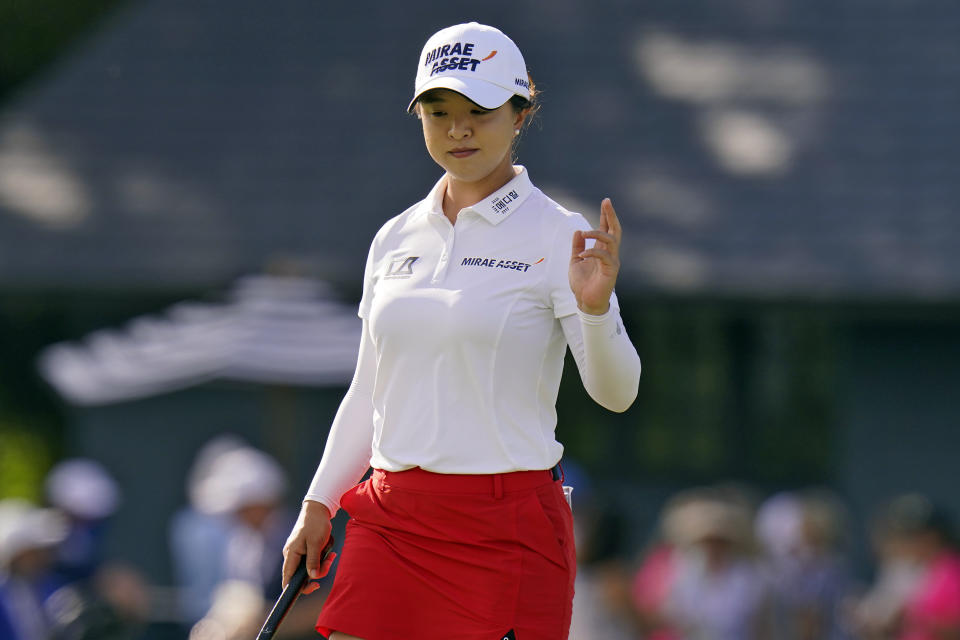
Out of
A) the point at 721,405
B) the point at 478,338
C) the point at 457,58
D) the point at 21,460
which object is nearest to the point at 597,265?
the point at 478,338

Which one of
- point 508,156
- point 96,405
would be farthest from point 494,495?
point 96,405

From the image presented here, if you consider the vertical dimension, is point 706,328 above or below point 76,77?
below

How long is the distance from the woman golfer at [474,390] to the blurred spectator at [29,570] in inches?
179

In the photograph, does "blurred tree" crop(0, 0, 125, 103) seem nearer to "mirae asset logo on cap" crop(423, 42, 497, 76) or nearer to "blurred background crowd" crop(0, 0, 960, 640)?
"blurred background crowd" crop(0, 0, 960, 640)

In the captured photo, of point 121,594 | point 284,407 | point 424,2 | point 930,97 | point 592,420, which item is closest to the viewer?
point 121,594

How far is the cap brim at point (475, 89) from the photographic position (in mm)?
3268

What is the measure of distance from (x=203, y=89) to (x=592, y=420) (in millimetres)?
4224

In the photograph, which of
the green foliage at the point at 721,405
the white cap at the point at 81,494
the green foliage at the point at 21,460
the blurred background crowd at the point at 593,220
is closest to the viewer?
the white cap at the point at 81,494

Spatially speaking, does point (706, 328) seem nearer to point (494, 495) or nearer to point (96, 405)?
point (96, 405)

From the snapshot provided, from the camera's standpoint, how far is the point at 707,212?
11477 millimetres

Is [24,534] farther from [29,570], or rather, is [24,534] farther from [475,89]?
[475,89]

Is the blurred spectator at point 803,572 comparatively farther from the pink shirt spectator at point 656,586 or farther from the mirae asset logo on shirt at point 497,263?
the mirae asset logo on shirt at point 497,263

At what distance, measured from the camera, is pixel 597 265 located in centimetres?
314

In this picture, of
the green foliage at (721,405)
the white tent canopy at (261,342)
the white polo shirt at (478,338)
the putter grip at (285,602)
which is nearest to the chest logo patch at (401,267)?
the white polo shirt at (478,338)
